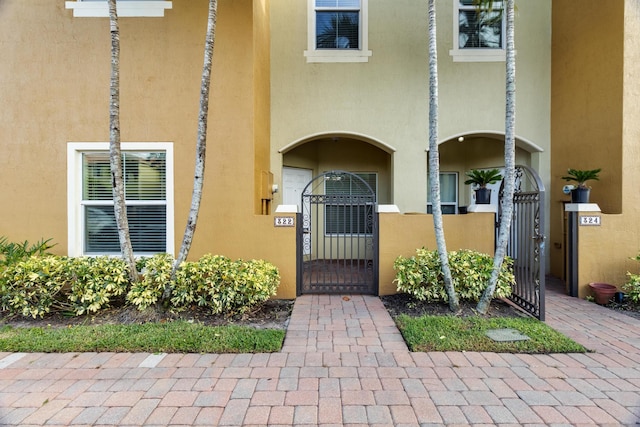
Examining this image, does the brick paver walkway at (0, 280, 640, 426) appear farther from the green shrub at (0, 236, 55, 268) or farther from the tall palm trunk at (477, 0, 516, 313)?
the green shrub at (0, 236, 55, 268)

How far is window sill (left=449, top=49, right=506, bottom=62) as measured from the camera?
23.4 ft

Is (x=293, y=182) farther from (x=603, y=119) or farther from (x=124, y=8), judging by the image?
(x=603, y=119)

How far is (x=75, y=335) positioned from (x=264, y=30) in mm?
6305

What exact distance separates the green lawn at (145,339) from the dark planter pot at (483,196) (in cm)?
443

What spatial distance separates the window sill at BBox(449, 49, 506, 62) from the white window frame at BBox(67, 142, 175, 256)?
6.41 metres

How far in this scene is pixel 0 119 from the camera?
537cm

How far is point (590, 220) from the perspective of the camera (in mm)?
5734

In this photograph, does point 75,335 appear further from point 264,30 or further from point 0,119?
point 264,30

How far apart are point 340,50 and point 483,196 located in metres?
4.45

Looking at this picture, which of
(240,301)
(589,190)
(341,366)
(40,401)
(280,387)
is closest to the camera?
(40,401)

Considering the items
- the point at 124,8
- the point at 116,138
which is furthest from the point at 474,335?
the point at 124,8

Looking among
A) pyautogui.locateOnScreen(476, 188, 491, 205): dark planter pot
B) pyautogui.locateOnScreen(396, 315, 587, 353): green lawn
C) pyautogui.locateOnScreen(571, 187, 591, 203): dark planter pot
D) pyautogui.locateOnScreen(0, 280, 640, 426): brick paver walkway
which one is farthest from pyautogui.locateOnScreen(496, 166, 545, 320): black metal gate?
pyautogui.locateOnScreen(571, 187, 591, 203): dark planter pot

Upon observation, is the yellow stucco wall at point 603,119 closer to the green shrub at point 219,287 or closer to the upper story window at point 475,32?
the upper story window at point 475,32

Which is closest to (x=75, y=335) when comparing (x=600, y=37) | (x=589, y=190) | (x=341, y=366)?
(x=341, y=366)
